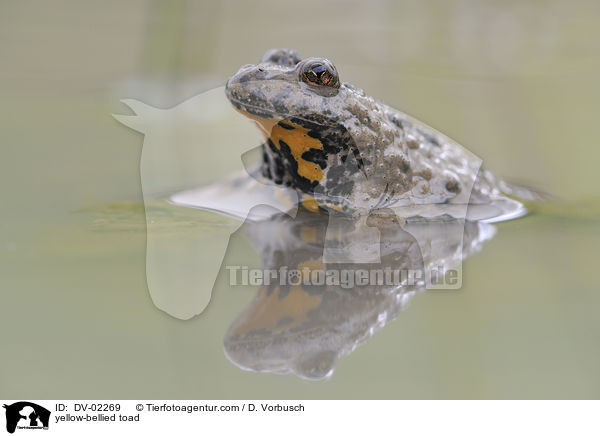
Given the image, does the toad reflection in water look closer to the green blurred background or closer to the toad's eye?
the green blurred background

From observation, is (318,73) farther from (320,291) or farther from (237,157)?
(237,157)
